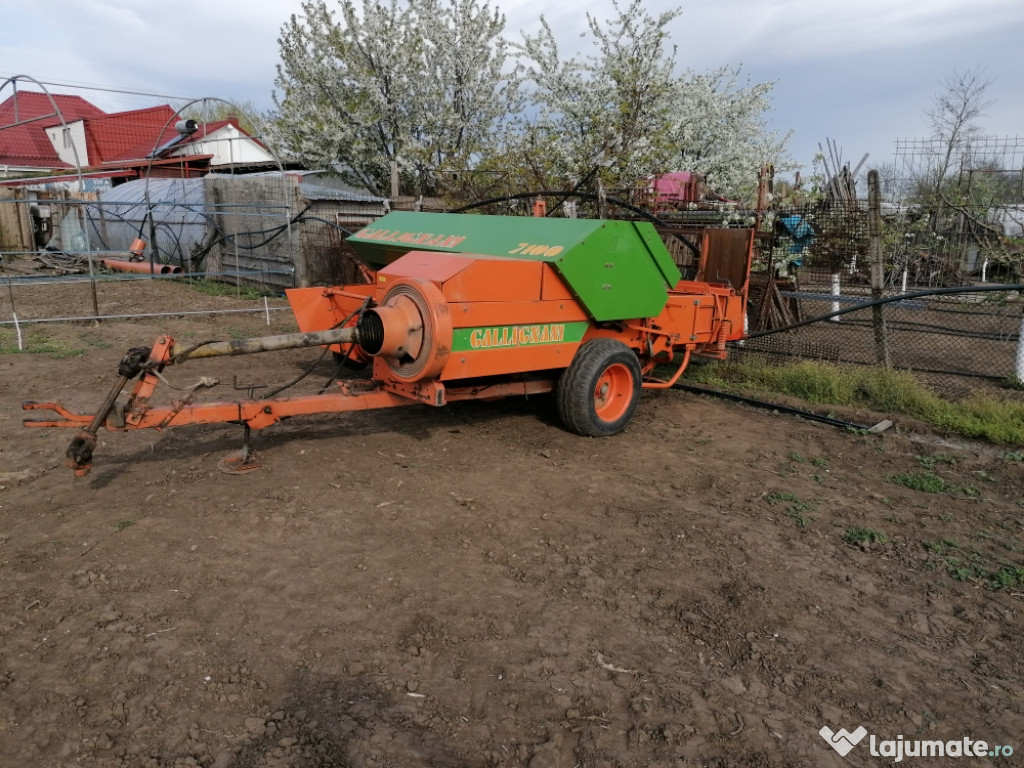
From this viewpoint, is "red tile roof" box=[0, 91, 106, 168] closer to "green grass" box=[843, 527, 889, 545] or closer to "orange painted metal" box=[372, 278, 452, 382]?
"orange painted metal" box=[372, 278, 452, 382]

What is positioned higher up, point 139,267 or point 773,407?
point 139,267

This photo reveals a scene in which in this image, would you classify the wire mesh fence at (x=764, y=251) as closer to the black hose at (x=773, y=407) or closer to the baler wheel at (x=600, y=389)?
the black hose at (x=773, y=407)

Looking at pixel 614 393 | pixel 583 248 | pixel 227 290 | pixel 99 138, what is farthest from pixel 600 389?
pixel 99 138

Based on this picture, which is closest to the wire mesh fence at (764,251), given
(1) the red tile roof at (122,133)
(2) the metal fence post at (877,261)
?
(2) the metal fence post at (877,261)

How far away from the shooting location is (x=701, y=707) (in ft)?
8.94

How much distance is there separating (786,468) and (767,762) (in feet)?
10.1

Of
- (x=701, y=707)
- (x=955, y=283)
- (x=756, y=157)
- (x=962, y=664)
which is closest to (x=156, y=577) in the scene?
(x=701, y=707)

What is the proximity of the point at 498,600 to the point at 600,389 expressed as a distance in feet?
9.04

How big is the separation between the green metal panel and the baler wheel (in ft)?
0.92

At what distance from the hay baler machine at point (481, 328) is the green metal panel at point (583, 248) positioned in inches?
0.4

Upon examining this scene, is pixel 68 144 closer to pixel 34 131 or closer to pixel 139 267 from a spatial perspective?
pixel 34 131

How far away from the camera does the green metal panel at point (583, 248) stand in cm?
515

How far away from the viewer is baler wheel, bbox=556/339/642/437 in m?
5.46

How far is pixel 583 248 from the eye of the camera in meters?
5.13
